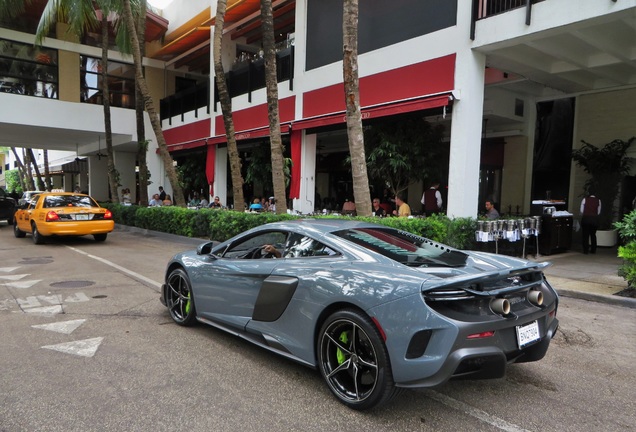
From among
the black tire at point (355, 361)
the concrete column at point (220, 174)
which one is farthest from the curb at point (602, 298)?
the concrete column at point (220, 174)

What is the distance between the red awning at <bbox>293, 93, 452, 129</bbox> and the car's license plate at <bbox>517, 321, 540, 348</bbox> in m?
7.70

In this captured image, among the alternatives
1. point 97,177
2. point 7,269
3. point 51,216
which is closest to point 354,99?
point 7,269

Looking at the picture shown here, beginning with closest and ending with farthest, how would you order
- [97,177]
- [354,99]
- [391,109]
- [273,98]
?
[354,99] < [391,109] < [273,98] < [97,177]

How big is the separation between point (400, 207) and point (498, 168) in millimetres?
6707

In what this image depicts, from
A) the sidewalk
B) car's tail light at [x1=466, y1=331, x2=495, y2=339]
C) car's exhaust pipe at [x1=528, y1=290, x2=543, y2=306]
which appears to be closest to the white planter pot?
the sidewalk

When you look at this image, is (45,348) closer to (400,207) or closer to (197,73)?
(400,207)

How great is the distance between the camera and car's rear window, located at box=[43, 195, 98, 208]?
12.7m

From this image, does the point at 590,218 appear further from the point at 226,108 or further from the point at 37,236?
the point at 37,236

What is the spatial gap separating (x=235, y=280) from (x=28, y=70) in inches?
855

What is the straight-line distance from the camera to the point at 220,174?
1964 cm

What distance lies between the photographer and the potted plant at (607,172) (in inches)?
506

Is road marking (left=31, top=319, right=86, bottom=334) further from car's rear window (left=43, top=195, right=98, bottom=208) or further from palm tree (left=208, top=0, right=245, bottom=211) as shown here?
car's rear window (left=43, top=195, right=98, bottom=208)

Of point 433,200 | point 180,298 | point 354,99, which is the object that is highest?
point 354,99

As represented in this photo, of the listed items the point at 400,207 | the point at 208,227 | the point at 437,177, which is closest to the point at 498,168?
the point at 437,177
